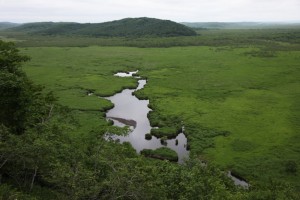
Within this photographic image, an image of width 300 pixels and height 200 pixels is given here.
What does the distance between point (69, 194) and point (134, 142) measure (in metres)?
21.3

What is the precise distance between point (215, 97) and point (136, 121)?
1700 centimetres

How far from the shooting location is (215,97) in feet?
180

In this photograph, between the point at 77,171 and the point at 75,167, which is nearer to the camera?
the point at 77,171

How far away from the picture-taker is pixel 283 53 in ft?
330

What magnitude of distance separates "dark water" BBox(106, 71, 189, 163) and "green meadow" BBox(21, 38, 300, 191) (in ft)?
3.94

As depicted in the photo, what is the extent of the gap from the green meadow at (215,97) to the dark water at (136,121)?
3.94 feet

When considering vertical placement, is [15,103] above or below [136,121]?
above

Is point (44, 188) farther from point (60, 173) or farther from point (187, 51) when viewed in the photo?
point (187, 51)

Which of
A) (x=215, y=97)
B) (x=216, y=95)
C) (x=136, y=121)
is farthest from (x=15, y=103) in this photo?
(x=216, y=95)

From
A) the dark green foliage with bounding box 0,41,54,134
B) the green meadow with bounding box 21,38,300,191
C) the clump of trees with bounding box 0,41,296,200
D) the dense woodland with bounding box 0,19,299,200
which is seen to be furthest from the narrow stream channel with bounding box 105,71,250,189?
the dark green foliage with bounding box 0,41,54,134

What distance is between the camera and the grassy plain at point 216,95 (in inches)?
1358

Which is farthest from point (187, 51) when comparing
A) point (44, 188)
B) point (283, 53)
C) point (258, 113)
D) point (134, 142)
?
point (44, 188)

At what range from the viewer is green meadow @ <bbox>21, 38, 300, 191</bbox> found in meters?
34.2

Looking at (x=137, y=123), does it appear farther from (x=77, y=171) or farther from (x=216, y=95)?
(x=77, y=171)
